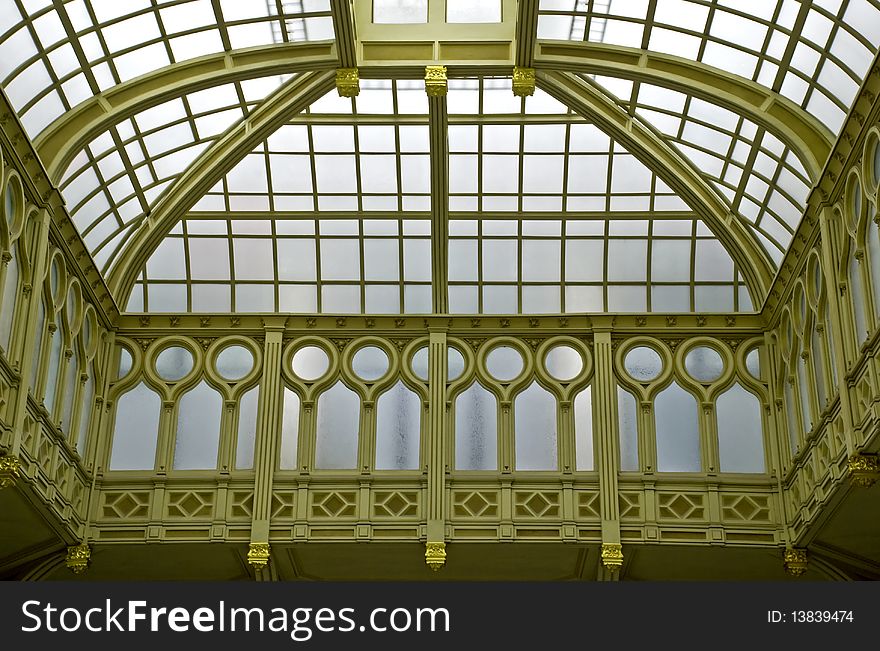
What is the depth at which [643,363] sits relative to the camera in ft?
121

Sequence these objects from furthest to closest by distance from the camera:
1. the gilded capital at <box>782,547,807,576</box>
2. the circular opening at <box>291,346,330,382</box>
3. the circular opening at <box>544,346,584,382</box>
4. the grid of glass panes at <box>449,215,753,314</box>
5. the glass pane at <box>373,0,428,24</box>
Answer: the grid of glass panes at <box>449,215,753,314</box> → the circular opening at <box>291,346,330,382</box> → the circular opening at <box>544,346,584,382</box> → the gilded capital at <box>782,547,807,576</box> → the glass pane at <box>373,0,428,24</box>

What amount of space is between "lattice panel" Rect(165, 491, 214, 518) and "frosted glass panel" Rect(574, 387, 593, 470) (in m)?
10.2

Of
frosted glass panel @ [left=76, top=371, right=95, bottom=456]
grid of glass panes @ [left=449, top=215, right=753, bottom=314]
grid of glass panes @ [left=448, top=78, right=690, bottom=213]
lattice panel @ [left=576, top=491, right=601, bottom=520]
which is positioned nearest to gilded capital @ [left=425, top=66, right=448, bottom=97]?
grid of glass panes @ [left=448, top=78, right=690, bottom=213]

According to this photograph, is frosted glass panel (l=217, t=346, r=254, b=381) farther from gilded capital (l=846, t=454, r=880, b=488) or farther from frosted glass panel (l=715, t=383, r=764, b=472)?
gilded capital (l=846, t=454, r=880, b=488)

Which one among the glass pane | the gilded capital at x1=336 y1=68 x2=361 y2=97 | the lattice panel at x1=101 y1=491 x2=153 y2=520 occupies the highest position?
the glass pane

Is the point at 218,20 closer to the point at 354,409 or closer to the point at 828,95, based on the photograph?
the point at 354,409

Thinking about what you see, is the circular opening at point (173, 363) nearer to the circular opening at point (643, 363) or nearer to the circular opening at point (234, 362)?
the circular opening at point (234, 362)

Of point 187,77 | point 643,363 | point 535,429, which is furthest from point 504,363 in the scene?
point 187,77

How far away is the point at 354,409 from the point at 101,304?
25.5 feet

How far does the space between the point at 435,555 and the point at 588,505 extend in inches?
175

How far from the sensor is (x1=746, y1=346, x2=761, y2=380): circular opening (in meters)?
36.6

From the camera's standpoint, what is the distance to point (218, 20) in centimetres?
3162

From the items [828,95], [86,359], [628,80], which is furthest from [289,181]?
[828,95]

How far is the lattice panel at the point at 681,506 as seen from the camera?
34531mm
